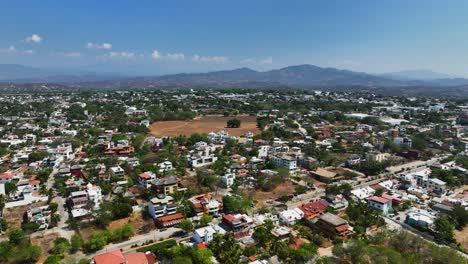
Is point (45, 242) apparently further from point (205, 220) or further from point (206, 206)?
point (206, 206)

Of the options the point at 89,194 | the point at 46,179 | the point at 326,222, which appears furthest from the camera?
the point at 46,179

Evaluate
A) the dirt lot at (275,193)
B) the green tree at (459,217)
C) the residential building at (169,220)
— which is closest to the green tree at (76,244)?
the residential building at (169,220)

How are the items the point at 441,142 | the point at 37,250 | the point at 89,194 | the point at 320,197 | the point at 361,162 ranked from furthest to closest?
the point at 441,142, the point at 361,162, the point at 320,197, the point at 89,194, the point at 37,250

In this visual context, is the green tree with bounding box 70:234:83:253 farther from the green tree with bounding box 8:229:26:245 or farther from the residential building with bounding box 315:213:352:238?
the residential building with bounding box 315:213:352:238

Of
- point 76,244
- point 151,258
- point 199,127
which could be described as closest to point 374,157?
point 151,258

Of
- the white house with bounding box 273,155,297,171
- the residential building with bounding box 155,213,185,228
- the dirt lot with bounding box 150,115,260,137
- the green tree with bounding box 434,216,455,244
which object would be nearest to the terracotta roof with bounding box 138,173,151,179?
the residential building with bounding box 155,213,185,228

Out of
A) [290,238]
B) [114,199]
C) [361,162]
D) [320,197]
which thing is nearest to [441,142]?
[361,162]

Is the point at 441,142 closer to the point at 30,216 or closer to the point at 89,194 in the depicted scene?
the point at 89,194
